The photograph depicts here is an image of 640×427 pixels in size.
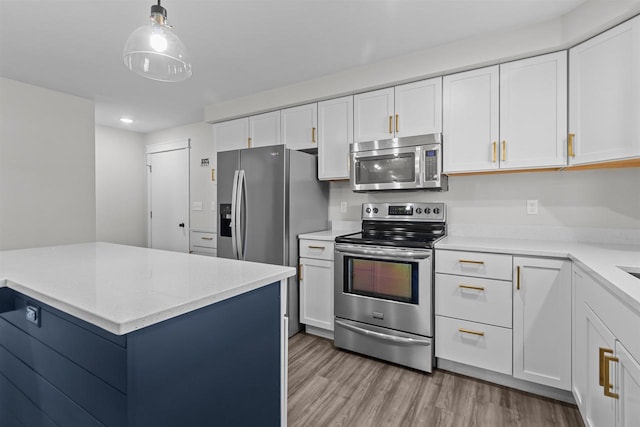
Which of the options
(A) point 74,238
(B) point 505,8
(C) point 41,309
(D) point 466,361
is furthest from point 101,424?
(A) point 74,238

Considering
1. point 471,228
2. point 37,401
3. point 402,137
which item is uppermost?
point 402,137

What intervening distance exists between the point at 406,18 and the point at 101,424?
2568 mm

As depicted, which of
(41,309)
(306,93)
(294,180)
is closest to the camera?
(41,309)

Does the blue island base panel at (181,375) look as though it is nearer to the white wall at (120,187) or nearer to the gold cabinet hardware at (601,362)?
the gold cabinet hardware at (601,362)

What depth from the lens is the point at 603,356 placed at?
1266mm

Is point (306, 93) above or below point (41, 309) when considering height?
above

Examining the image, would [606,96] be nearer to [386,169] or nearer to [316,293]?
[386,169]

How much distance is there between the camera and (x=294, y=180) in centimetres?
288

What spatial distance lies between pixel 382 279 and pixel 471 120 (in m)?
1.41

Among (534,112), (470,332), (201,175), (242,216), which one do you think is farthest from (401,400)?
(201,175)

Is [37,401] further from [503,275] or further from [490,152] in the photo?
[490,152]

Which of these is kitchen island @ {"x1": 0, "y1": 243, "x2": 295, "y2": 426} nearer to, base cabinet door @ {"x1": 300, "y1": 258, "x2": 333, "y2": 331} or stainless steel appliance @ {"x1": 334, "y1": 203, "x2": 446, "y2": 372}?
stainless steel appliance @ {"x1": 334, "y1": 203, "x2": 446, "y2": 372}

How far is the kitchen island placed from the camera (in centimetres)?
87

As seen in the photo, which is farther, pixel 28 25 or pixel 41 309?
pixel 28 25
